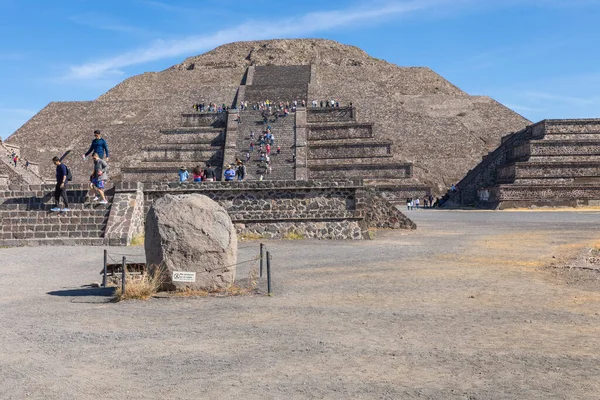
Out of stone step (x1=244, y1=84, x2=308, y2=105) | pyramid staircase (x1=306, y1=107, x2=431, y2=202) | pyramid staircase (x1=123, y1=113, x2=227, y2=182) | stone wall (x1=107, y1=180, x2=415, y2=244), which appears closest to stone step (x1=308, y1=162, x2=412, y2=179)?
pyramid staircase (x1=306, y1=107, x2=431, y2=202)

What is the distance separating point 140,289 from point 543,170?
2885cm

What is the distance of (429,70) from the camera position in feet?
198

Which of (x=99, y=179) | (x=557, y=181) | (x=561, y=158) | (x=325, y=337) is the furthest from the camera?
(x=561, y=158)

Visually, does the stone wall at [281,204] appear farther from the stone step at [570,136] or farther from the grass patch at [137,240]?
the stone step at [570,136]

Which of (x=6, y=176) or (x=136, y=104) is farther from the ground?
(x=136, y=104)

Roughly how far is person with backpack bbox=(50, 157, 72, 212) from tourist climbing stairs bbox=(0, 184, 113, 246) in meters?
0.17

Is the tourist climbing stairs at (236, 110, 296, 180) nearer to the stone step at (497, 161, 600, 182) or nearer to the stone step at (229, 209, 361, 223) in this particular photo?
the stone step at (497, 161, 600, 182)

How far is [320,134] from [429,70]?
2352 centimetres

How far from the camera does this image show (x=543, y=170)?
1304 inches

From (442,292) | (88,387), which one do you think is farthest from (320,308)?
(88,387)

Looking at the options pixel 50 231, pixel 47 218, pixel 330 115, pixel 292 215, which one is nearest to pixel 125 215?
pixel 50 231

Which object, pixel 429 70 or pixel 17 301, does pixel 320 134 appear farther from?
pixel 17 301

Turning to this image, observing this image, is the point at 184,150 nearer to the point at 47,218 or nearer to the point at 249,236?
the point at 47,218

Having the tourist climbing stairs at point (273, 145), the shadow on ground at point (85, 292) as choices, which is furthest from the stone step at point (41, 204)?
the tourist climbing stairs at point (273, 145)
